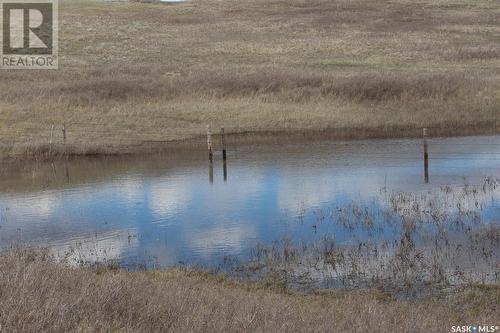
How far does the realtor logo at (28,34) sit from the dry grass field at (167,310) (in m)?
50.5

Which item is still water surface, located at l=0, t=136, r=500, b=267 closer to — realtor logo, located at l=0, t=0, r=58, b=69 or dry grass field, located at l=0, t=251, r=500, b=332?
dry grass field, located at l=0, t=251, r=500, b=332

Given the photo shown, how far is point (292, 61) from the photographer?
60.8 meters

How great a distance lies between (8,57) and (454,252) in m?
52.4

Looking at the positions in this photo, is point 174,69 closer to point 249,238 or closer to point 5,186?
point 5,186

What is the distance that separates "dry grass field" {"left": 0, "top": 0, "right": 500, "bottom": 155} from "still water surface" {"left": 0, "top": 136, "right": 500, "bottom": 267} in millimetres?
4718

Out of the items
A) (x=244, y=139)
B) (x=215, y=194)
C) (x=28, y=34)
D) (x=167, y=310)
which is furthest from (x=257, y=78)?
(x=167, y=310)

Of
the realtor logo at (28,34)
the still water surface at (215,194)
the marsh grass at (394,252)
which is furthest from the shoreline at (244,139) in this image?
the realtor logo at (28,34)

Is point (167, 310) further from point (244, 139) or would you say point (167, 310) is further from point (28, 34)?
point (28, 34)

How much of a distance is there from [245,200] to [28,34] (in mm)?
54946

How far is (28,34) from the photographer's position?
71875 millimetres

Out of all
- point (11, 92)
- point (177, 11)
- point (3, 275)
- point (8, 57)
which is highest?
point (177, 11)

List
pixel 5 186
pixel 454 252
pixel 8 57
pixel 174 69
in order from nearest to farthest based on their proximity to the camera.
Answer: pixel 454 252
pixel 5 186
pixel 174 69
pixel 8 57

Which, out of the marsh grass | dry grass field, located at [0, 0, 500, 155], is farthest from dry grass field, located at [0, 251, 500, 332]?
dry grass field, located at [0, 0, 500, 155]

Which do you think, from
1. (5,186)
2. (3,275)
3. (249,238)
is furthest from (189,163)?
(3,275)
